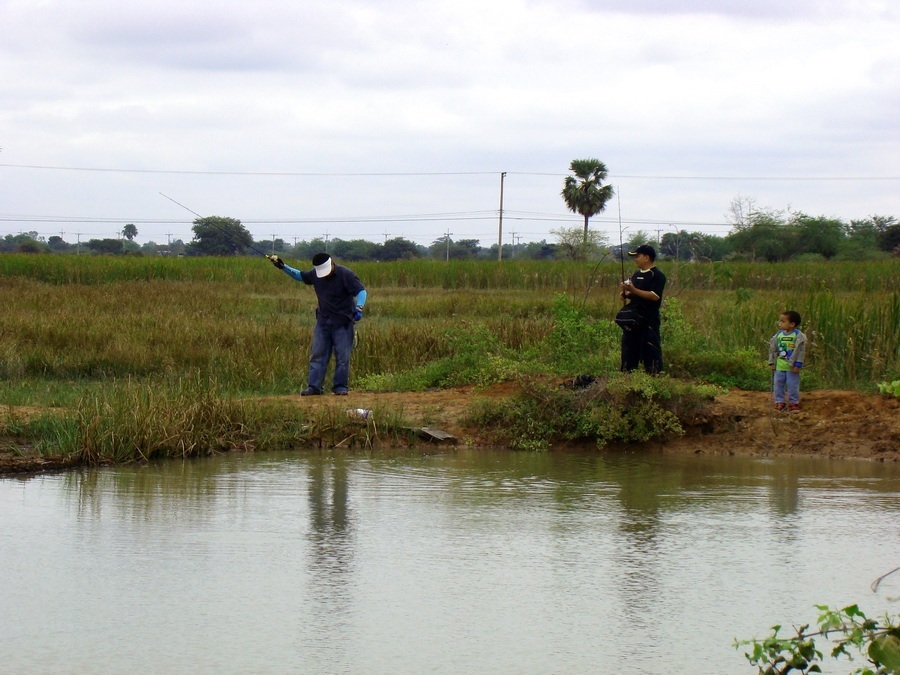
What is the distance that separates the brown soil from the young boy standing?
6.8 inches

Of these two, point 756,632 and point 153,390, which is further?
point 153,390

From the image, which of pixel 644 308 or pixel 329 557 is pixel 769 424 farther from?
pixel 329 557

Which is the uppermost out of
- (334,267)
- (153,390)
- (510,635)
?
(334,267)

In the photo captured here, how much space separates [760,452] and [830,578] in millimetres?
4724

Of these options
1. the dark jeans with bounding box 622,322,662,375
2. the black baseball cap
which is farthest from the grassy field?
the black baseball cap

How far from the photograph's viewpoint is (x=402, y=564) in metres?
5.96

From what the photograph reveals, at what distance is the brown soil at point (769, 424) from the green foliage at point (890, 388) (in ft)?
0.35

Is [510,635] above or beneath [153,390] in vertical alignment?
beneath

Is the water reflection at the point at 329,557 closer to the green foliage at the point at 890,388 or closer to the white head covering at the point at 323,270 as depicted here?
the white head covering at the point at 323,270

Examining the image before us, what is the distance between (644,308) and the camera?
10.3 metres

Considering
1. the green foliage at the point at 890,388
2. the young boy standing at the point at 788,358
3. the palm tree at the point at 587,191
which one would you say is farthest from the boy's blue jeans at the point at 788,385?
the palm tree at the point at 587,191

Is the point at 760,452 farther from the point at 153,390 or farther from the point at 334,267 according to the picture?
the point at 153,390

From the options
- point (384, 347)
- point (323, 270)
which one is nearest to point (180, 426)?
point (323, 270)

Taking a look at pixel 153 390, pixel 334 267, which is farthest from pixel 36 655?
pixel 334 267
